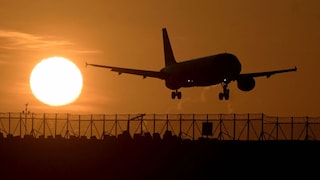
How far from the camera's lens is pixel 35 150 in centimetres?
11438

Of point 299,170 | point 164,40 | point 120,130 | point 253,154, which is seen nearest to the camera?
point 299,170

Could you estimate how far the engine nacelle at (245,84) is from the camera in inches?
4764

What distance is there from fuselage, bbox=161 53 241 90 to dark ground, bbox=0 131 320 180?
24.5 ft

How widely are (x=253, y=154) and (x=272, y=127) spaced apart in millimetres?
21221

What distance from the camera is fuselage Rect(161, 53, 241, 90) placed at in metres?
113

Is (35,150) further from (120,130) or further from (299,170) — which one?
(299,170)

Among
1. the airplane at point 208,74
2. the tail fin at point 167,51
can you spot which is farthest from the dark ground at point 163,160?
the tail fin at point 167,51

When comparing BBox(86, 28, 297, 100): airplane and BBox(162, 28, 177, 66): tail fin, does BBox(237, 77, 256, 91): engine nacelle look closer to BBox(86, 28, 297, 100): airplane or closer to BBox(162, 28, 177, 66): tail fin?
BBox(86, 28, 297, 100): airplane

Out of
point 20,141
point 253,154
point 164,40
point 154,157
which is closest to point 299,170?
point 253,154

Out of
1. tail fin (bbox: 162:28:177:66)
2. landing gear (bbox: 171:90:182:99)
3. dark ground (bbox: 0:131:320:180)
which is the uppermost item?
tail fin (bbox: 162:28:177:66)

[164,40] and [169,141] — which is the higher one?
[164,40]

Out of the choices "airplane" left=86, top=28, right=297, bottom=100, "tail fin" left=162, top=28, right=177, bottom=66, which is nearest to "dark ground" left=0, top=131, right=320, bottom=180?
"airplane" left=86, top=28, right=297, bottom=100

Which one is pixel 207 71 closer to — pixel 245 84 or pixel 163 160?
pixel 245 84

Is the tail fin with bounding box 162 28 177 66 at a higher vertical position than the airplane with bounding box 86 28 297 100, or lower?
higher
